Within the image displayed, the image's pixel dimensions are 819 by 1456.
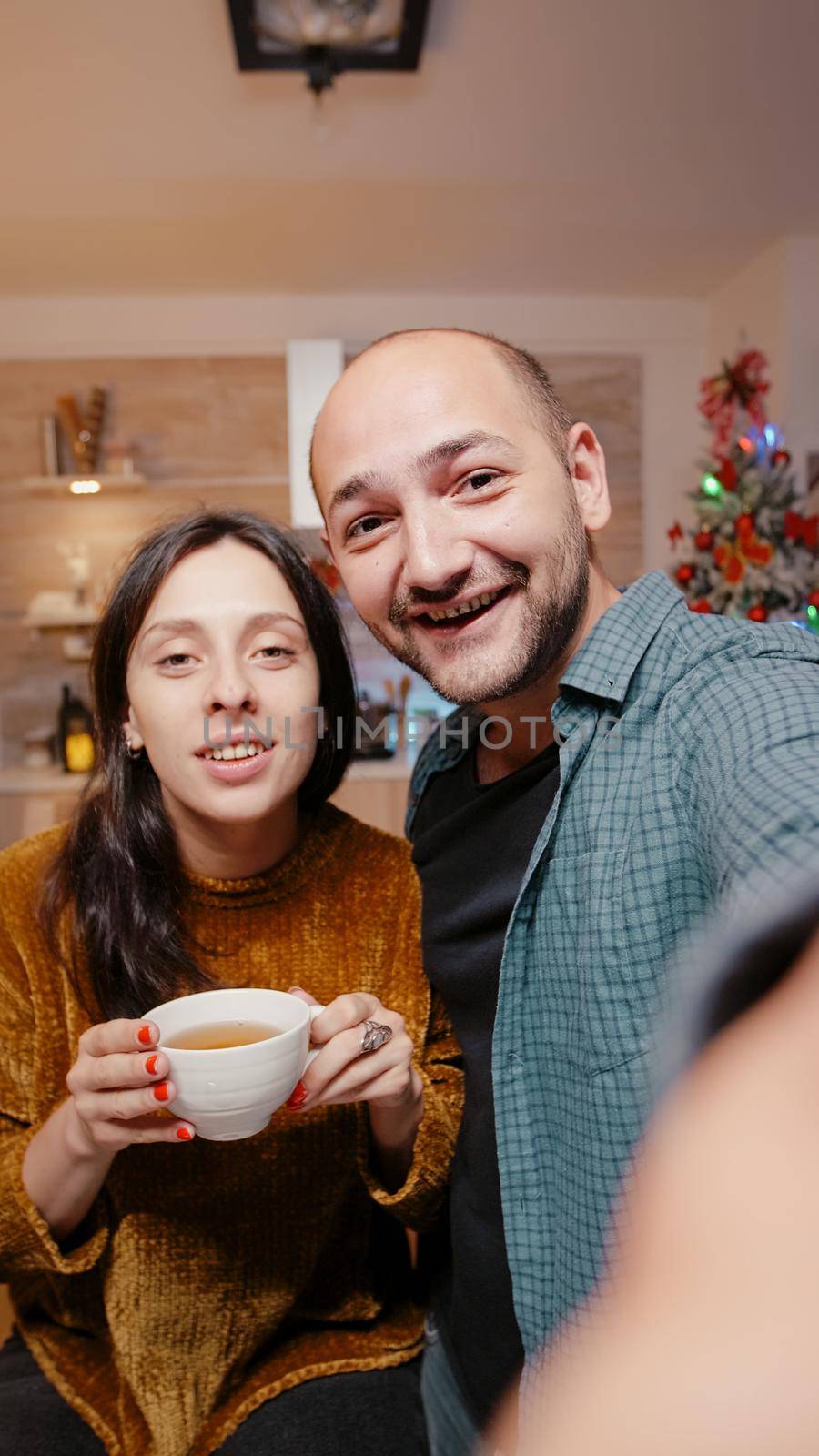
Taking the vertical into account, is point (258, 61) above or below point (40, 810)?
above

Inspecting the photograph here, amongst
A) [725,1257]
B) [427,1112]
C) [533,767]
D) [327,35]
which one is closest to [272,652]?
[533,767]

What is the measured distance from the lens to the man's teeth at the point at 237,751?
1049 millimetres

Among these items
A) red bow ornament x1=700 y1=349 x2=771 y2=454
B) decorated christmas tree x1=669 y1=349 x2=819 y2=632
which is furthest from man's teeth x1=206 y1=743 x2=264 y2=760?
red bow ornament x1=700 y1=349 x2=771 y2=454

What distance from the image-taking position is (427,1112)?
1.05 metres

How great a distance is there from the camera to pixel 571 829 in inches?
35.7

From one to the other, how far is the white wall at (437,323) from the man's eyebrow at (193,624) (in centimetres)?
402

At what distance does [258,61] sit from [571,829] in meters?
2.57

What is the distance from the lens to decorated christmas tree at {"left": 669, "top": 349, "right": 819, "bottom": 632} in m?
3.62

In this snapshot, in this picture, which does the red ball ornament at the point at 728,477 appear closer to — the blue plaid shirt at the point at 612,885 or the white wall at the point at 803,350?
the white wall at the point at 803,350

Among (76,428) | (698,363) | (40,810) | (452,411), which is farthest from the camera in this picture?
(698,363)

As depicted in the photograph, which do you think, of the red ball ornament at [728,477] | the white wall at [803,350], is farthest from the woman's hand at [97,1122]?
the white wall at [803,350]

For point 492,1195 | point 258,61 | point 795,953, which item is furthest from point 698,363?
point 795,953

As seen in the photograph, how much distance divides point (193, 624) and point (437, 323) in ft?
13.6

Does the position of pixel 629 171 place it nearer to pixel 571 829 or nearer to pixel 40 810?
pixel 571 829
